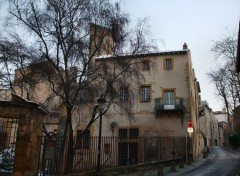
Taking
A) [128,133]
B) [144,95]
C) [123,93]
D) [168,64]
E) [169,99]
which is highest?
[168,64]

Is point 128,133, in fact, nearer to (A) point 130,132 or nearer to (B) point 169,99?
(A) point 130,132

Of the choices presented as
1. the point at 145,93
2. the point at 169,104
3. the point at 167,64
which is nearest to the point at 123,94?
the point at 169,104

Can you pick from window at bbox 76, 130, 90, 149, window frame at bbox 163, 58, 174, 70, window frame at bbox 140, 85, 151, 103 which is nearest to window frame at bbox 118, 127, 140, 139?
window frame at bbox 140, 85, 151, 103

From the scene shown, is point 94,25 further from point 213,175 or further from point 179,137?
point 179,137

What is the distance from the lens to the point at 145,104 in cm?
2986

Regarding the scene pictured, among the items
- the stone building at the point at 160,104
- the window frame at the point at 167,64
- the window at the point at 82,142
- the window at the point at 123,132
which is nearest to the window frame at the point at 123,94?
the window at the point at 82,142

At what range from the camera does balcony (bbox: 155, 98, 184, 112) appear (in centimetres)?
2834

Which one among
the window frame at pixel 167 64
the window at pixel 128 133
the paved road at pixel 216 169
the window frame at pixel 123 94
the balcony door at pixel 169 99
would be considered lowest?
the paved road at pixel 216 169

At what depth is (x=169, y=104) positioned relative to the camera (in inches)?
1142

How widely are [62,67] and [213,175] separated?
11.1 m

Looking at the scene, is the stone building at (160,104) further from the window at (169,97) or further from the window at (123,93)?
the window at (123,93)

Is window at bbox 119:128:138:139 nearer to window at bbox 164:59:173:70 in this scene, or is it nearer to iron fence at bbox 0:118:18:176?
window at bbox 164:59:173:70

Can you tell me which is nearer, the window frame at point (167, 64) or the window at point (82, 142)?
the window at point (82, 142)

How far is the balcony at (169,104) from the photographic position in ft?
93.0
